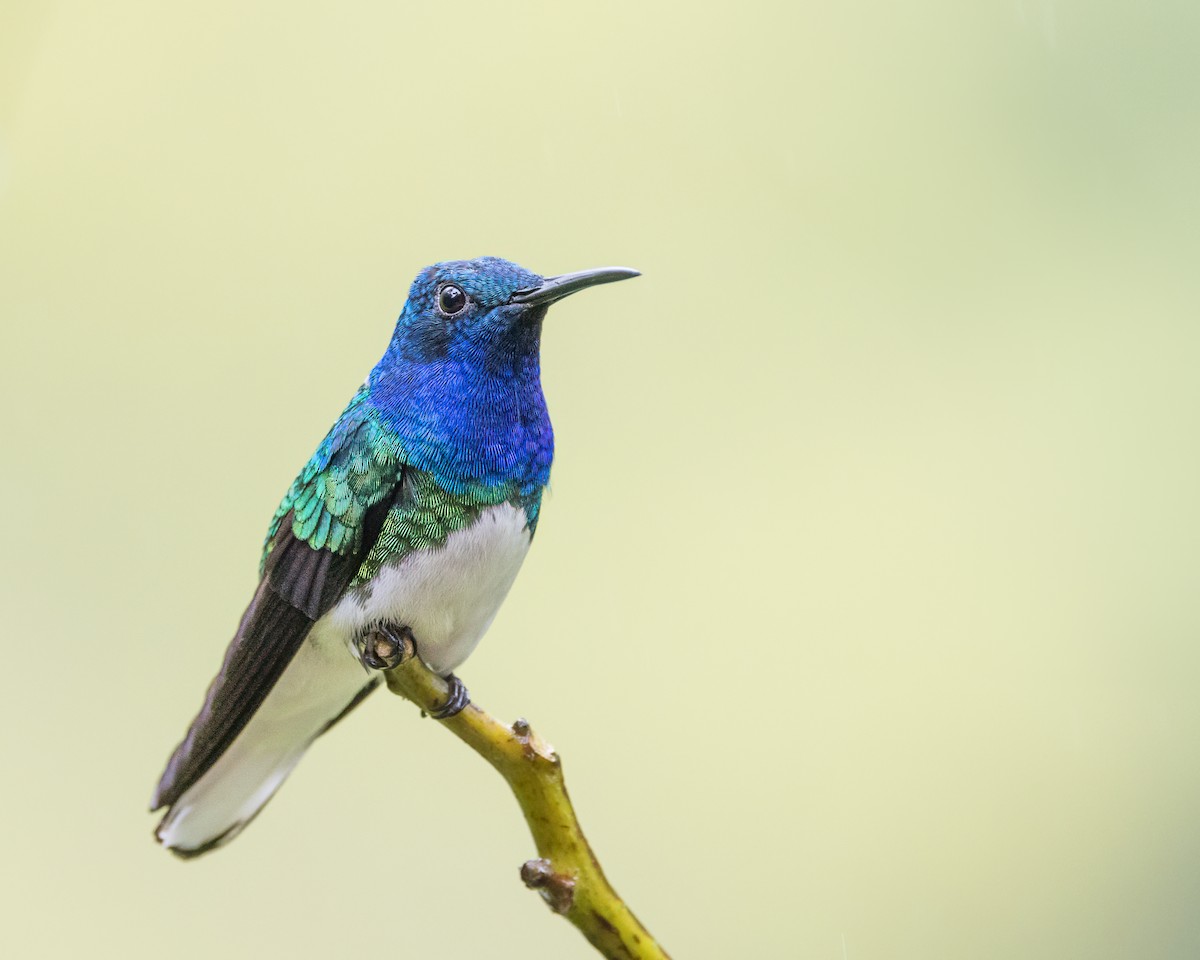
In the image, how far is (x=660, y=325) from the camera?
2.18 meters

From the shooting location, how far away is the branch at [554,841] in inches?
42.2

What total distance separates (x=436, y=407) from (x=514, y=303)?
126mm

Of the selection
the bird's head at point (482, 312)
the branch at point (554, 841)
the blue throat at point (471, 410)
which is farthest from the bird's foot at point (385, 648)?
the bird's head at point (482, 312)

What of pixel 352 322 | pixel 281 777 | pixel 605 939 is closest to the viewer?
pixel 605 939

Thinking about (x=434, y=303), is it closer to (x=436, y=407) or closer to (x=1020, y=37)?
→ (x=436, y=407)

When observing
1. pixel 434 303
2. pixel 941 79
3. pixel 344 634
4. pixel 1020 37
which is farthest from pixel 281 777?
pixel 1020 37

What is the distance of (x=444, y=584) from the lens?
119 centimetres

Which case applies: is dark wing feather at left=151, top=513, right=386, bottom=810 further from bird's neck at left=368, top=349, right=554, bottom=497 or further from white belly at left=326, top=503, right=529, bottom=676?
bird's neck at left=368, top=349, right=554, bottom=497

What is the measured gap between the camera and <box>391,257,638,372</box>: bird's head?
1.18m

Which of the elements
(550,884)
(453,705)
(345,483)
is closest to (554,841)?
(550,884)

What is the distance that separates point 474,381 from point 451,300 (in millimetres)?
86

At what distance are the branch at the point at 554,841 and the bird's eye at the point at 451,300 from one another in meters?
0.32

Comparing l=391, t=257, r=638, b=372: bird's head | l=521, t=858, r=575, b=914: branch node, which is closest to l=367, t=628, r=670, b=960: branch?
l=521, t=858, r=575, b=914: branch node

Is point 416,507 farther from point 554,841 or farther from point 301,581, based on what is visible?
point 554,841
